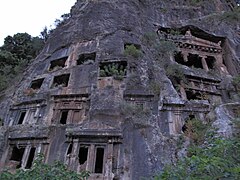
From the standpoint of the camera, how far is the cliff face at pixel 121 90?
12797 mm

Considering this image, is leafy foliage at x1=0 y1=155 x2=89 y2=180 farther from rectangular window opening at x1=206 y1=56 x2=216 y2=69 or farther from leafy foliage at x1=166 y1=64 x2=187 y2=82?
rectangular window opening at x1=206 y1=56 x2=216 y2=69

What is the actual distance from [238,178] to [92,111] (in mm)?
10176

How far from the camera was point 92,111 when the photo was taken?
46.2 feet

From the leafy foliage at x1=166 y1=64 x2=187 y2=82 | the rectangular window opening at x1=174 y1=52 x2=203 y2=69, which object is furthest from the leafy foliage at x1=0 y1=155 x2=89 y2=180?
the rectangular window opening at x1=174 y1=52 x2=203 y2=69

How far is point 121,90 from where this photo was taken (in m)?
15.2

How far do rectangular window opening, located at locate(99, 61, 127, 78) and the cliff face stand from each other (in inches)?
2.3

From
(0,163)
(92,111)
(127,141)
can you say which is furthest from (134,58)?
(0,163)

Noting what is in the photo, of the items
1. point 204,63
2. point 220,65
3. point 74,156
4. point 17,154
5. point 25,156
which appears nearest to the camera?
point 74,156

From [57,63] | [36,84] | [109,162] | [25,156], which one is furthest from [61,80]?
[109,162]

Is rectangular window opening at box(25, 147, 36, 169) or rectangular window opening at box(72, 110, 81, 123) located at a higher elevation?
rectangular window opening at box(72, 110, 81, 123)

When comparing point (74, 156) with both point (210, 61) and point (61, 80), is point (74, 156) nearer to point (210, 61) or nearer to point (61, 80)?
point (61, 80)

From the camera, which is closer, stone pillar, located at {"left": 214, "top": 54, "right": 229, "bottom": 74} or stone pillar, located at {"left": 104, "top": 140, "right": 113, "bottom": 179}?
stone pillar, located at {"left": 104, "top": 140, "right": 113, "bottom": 179}

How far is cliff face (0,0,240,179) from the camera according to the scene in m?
12.8

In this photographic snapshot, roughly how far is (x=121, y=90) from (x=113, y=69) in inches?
59.5
